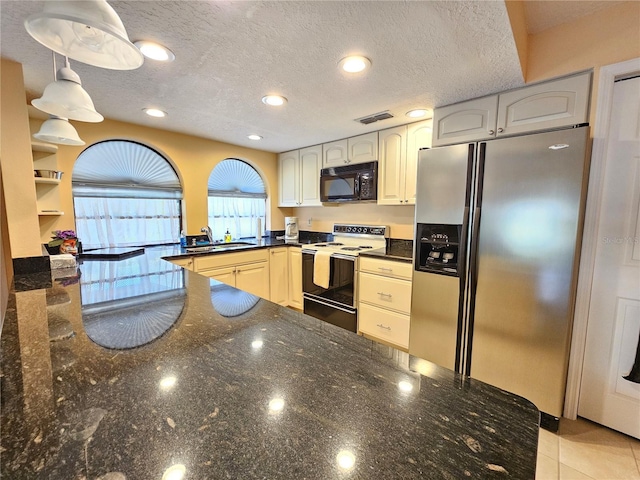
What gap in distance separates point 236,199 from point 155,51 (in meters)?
2.35

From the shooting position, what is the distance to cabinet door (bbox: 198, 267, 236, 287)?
2.72m

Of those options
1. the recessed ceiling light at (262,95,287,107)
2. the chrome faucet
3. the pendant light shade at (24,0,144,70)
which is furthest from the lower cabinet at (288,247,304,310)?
the pendant light shade at (24,0,144,70)

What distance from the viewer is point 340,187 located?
123 inches

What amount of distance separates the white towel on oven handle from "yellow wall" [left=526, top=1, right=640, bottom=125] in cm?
204

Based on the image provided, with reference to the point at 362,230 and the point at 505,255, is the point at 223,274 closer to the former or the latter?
the point at 362,230

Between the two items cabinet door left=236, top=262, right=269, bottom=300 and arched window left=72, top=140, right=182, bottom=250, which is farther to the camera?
cabinet door left=236, top=262, right=269, bottom=300

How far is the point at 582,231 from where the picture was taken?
5.37 ft

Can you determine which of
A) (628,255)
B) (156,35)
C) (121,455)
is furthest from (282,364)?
(628,255)

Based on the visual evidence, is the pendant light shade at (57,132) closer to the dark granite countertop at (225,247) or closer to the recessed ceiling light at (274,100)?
the dark granite countertop at (225,247)

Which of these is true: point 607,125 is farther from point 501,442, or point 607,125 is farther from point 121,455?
point 121,455

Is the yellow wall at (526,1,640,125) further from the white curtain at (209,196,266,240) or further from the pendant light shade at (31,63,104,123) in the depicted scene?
the white curtain at (209,196,266,240)

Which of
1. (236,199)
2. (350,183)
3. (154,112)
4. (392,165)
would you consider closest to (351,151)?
(350,183)

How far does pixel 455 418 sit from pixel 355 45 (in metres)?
1.51

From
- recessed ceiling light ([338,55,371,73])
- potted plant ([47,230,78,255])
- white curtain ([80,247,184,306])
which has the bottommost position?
white curtain ([80,247,184,306])
